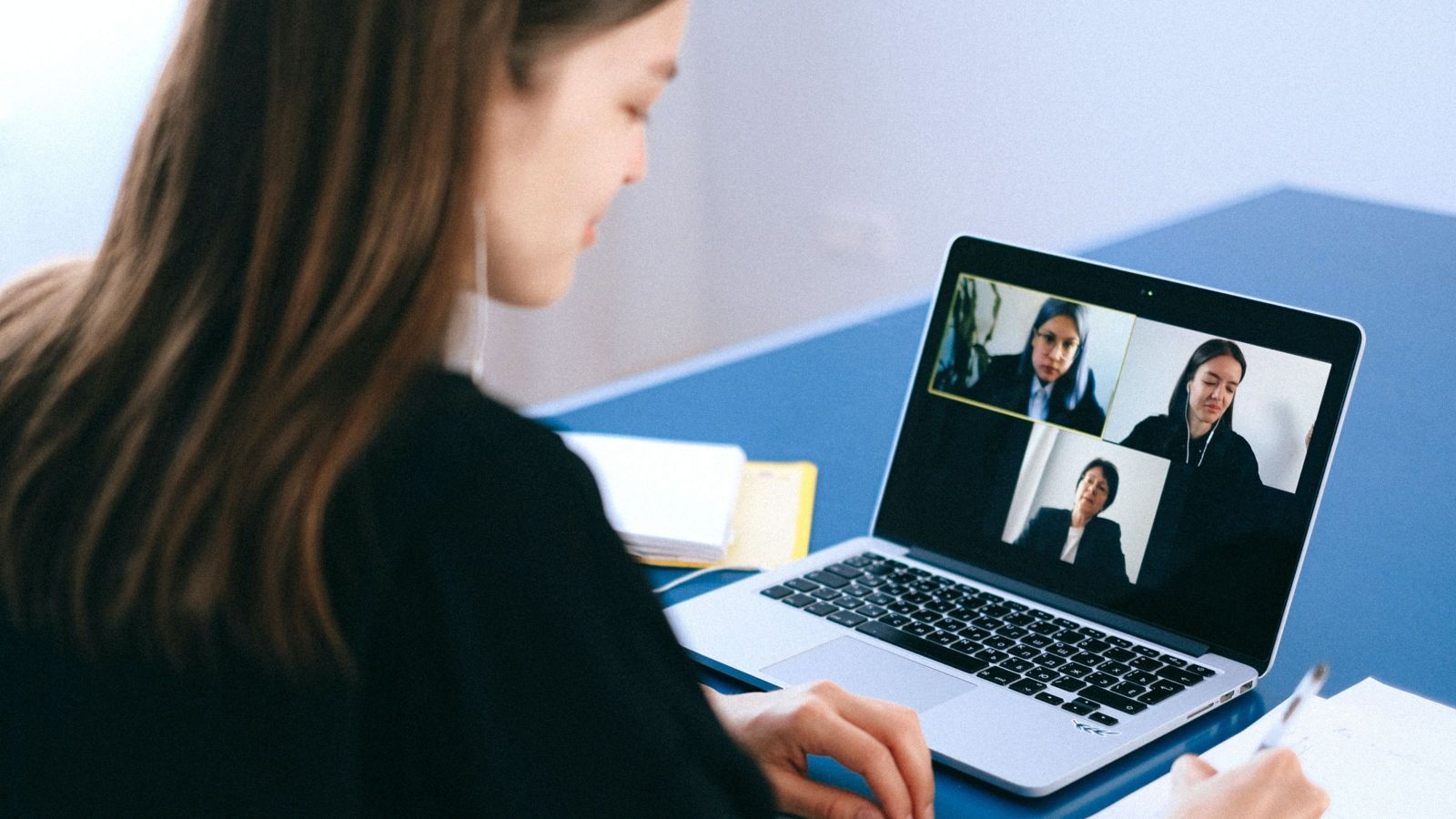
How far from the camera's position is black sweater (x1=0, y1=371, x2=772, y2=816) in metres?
0.60

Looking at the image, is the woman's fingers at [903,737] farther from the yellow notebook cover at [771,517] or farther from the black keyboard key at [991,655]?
the yellow notebook cover at [771,517]

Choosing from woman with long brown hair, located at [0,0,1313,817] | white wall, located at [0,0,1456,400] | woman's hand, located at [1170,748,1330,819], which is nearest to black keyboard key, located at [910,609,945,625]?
woman's hand, located at [1170,748,1330,819]

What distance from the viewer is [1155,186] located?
306cm

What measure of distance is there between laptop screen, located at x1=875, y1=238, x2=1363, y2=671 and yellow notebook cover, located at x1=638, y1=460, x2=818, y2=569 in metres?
0.08

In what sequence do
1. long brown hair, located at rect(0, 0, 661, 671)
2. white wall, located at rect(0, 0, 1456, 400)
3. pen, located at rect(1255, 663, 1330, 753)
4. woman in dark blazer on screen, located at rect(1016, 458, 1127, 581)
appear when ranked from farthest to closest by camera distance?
white wall, located at rect(0, 0, 1456, 400)
woman in dark blazer on screen, located at rect(1016, 458, 1127, 581)
pen, located at rect(1255, 663, 1330, 753)
long brown hair, located at rect(0, 0, 661, 671)

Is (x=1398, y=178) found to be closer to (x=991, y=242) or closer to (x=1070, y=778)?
(x=991, y=242)

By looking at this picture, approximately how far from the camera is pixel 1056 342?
1.08 m

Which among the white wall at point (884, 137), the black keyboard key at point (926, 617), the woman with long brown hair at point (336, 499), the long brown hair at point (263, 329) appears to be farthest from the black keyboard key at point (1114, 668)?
the white wall at point (884, 137)

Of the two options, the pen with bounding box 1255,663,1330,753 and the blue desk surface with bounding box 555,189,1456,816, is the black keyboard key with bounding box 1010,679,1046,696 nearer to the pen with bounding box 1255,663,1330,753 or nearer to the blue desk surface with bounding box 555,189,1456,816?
the blue desk surface with bounding box 555,189,1456,816

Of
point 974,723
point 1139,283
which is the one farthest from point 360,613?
point 1139,283

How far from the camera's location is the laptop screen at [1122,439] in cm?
97

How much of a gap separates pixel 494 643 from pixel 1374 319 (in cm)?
131

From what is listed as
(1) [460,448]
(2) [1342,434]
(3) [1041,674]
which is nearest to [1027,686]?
(3) [1041,674]

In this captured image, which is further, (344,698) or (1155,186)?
(1155,186)
